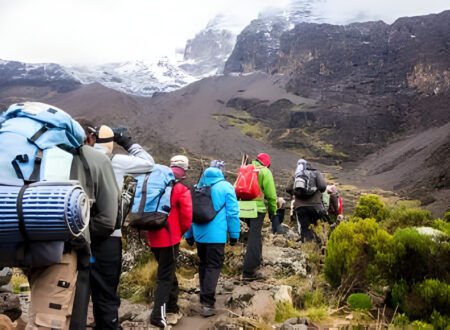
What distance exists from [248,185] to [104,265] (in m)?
3.01

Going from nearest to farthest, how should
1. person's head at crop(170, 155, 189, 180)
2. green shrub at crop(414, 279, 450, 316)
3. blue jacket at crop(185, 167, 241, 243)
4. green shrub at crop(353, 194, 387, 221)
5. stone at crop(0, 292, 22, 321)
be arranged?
1. green shrub at crop(414, 279, 450, 316)
2. stone at crop(0, 292, 22, 321)
3. person's head at crop(170, 155, 189, 180)
4. blue jacket at crop(185, 167, 241, 243)
5. green shrub at crop(353, 194, 387, 221)

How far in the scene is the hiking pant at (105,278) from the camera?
3.29m

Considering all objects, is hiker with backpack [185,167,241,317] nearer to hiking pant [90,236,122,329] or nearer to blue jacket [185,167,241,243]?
blue jacket [185,167,241,243]

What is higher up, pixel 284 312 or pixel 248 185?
pixel 248 185

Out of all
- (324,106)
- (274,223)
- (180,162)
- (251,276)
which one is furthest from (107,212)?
(324,106)

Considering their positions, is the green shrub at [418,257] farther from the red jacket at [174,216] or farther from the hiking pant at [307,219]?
the hiking pant at [307,219]

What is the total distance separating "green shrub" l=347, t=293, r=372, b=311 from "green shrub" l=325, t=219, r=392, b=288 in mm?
377

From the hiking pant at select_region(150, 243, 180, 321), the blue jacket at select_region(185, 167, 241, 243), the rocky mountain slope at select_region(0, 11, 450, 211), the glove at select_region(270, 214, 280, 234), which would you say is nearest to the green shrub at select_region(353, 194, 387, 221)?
the glove at select_region(270, 214, 280, 234)

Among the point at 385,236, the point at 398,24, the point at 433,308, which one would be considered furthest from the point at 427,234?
the point at 398,24

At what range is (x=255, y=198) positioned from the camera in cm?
625

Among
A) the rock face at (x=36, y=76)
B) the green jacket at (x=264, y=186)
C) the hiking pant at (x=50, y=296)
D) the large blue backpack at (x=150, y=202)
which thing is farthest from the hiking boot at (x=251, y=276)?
the rock face at (x=36, y=76)

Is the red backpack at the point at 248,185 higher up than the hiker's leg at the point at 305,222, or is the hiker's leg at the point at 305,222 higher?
the red backpack at the point at 248,185

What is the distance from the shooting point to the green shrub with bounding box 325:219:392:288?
467 centimetres

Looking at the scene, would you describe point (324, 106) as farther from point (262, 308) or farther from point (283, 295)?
point (262, 308)
